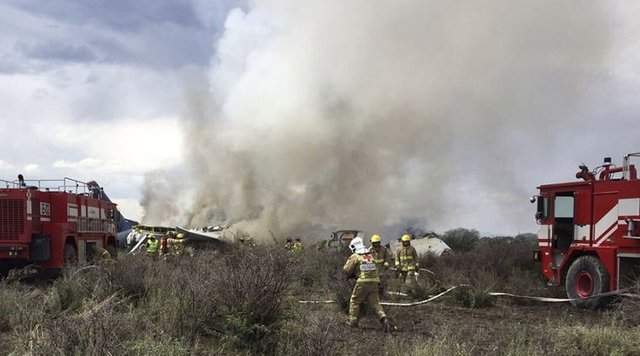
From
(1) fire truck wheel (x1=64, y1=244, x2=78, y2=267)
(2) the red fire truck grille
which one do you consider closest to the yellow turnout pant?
(1) fire truck wheel (x1=64, y1=244, x2=78, y2=267)

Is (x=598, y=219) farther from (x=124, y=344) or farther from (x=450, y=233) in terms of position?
(x=450, y=233)

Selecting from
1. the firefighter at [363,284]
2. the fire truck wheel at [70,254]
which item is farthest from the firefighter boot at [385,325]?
the fire truck wheel at [70,254]

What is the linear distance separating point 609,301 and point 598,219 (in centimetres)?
153

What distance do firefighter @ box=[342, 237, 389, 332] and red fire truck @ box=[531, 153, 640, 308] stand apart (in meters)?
4.30

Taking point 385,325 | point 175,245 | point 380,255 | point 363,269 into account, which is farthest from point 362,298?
point 175,245

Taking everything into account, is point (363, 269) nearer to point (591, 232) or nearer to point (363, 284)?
point (363, 284)

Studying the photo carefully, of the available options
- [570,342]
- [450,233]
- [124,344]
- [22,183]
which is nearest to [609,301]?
[570,342]

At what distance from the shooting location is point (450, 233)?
35062 mm

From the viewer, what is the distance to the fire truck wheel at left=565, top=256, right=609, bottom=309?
35.4 ft

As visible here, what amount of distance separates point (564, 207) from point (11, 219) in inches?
479

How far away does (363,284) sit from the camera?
8953 millimetres

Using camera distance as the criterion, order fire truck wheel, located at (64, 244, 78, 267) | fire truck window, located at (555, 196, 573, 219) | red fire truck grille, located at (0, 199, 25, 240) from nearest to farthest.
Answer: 1. fire truck window, located at (555, 196, 573, 219)
2. red fire truck grille, located at (0, 199, 25, 240)
3. fire truck wheel, located at (64, 244, 78, 267)

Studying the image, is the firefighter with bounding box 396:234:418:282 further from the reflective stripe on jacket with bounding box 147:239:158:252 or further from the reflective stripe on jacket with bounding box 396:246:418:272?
the reflective stripe on jacket with bounding box 147:239:158:252

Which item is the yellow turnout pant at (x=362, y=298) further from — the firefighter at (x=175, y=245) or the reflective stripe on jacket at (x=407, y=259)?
the firefighter at (x=175, y=245)
